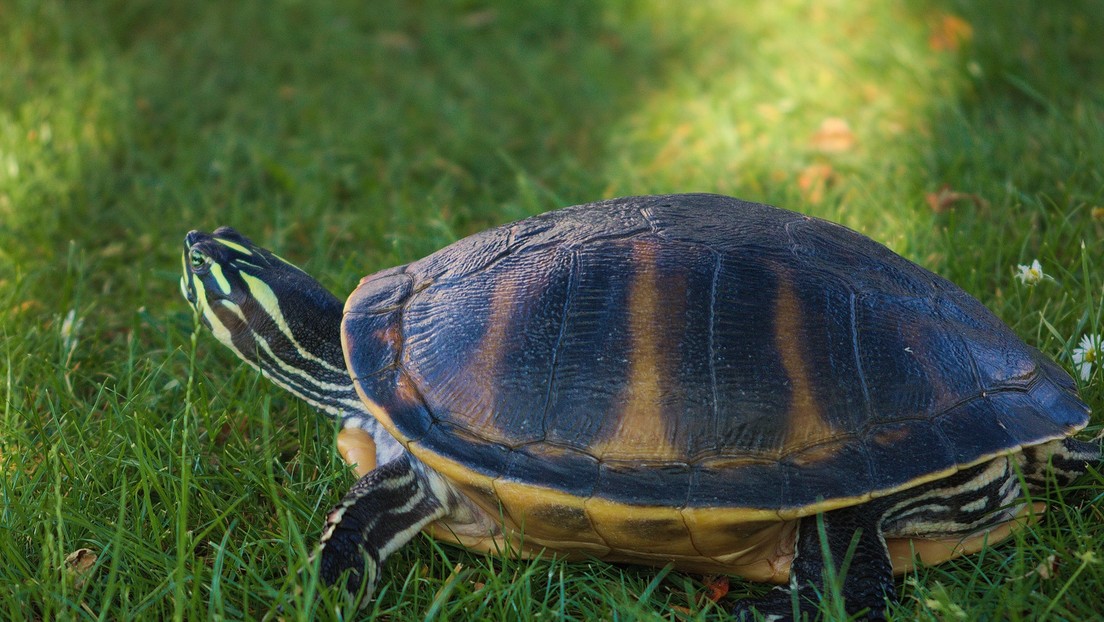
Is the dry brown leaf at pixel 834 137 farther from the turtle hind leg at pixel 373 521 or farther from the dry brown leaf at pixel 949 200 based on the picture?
the turtle hind leg at pixel 373 521

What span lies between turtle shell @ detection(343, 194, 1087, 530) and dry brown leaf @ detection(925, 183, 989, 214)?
1.52 metres

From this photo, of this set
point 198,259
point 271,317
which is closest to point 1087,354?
point 271,317

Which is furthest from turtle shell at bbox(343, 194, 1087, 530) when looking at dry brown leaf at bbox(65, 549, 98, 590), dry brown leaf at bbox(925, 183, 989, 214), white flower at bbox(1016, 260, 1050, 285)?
dry brown leaf at bbox(925, 183, 989, 214)

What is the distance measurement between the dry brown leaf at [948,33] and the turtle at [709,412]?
359 cm

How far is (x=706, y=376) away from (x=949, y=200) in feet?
7.66

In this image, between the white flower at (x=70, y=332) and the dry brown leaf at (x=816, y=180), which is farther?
the dry brown leaf at (x=816, y=180)

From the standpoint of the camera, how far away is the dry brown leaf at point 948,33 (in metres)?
5.87

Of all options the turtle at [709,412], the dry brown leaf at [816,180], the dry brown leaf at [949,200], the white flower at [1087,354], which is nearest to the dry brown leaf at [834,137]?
the dry brown leaf at [816,180]

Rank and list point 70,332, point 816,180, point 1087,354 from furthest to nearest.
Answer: point 816,180, point 70,332, point 1087,354

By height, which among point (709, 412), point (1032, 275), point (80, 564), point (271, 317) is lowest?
point (1032, 275)

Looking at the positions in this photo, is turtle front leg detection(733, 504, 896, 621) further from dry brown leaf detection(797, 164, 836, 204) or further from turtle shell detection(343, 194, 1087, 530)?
dry brown leaf detection(797, 164, 836, 204)

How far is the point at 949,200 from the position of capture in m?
4.31

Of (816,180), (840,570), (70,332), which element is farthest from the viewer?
(816,180)

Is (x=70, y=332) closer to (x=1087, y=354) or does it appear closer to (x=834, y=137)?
(x=1087, y=354)
